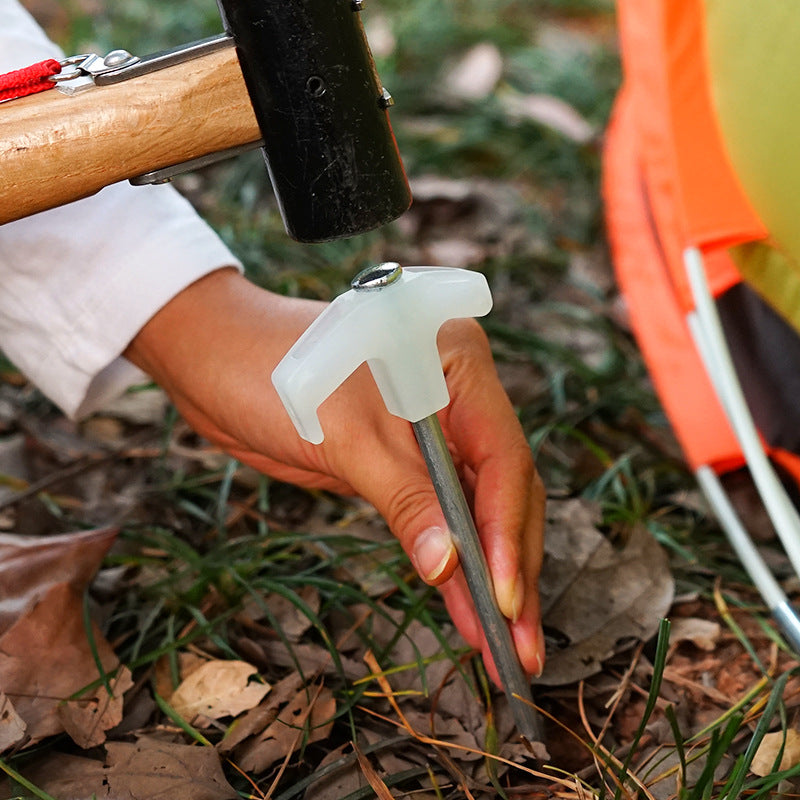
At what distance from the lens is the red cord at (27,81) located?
710 millimetres

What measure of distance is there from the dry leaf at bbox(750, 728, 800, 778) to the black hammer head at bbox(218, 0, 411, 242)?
57 cm

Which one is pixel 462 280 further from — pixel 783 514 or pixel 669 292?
pixel 669 292

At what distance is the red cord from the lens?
0.71m

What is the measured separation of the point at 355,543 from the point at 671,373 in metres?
0.52

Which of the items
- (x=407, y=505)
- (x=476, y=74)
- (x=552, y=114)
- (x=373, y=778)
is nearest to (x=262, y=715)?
(x=373, y=778)

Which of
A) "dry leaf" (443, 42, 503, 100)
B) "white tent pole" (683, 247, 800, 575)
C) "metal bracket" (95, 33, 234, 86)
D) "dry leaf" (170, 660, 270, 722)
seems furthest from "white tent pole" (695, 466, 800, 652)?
"dry leaf" (443, 42, 503, 100)

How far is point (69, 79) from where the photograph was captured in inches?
28.2

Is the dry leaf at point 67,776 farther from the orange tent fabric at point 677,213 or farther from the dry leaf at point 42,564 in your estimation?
the orange tent fabric at point 677,213

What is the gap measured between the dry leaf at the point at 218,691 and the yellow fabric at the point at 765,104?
677mm

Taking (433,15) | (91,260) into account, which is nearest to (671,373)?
(91,260)

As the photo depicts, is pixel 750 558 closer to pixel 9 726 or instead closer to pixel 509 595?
pixel 509 595

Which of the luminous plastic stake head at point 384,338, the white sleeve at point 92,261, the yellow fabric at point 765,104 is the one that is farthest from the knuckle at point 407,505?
the yellow fabric at point 765,104

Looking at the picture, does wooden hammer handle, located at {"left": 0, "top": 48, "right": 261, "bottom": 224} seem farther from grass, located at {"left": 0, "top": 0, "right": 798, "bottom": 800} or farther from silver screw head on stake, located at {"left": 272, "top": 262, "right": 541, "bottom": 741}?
grass, located at {"left": 0, "top": 0, "right": 798, "bottom": 800}

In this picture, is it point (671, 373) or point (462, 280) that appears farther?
point (671, 373)
